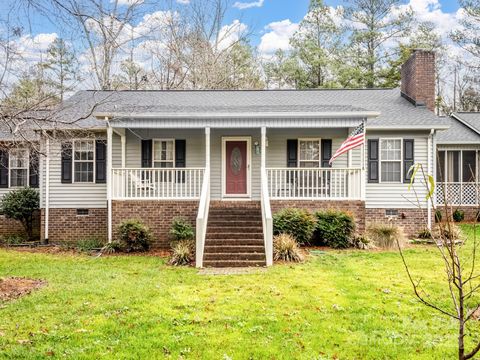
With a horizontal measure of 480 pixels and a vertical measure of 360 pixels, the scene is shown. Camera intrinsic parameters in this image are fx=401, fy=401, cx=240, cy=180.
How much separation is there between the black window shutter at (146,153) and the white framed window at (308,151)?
521cm

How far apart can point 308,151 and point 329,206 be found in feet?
8.79

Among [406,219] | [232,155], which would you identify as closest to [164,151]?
[232,155]

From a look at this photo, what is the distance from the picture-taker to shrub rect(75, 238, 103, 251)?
12.7 meters

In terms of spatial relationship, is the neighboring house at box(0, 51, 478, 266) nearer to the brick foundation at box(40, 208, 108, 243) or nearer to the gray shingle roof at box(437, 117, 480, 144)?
the brick foundation at box(40, 208, 108, 243)

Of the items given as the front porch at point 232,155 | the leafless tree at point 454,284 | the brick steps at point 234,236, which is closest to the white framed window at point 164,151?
the front porch at point 232,155

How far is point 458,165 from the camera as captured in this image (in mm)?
17328

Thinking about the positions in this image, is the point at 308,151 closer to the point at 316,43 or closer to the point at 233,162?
the point at 233,162

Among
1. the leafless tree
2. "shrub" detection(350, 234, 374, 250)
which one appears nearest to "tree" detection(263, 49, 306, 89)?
"shrub" detection(350, 234, 374, 250)

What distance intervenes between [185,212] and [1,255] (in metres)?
5.24

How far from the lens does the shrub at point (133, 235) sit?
11430 mm

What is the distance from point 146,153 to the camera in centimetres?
1396

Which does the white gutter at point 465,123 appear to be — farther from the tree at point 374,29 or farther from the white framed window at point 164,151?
the white framed window at point 164,151

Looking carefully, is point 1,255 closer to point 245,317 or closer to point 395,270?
point 245,317

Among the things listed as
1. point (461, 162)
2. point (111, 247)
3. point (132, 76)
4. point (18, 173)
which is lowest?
point (111, 247)
